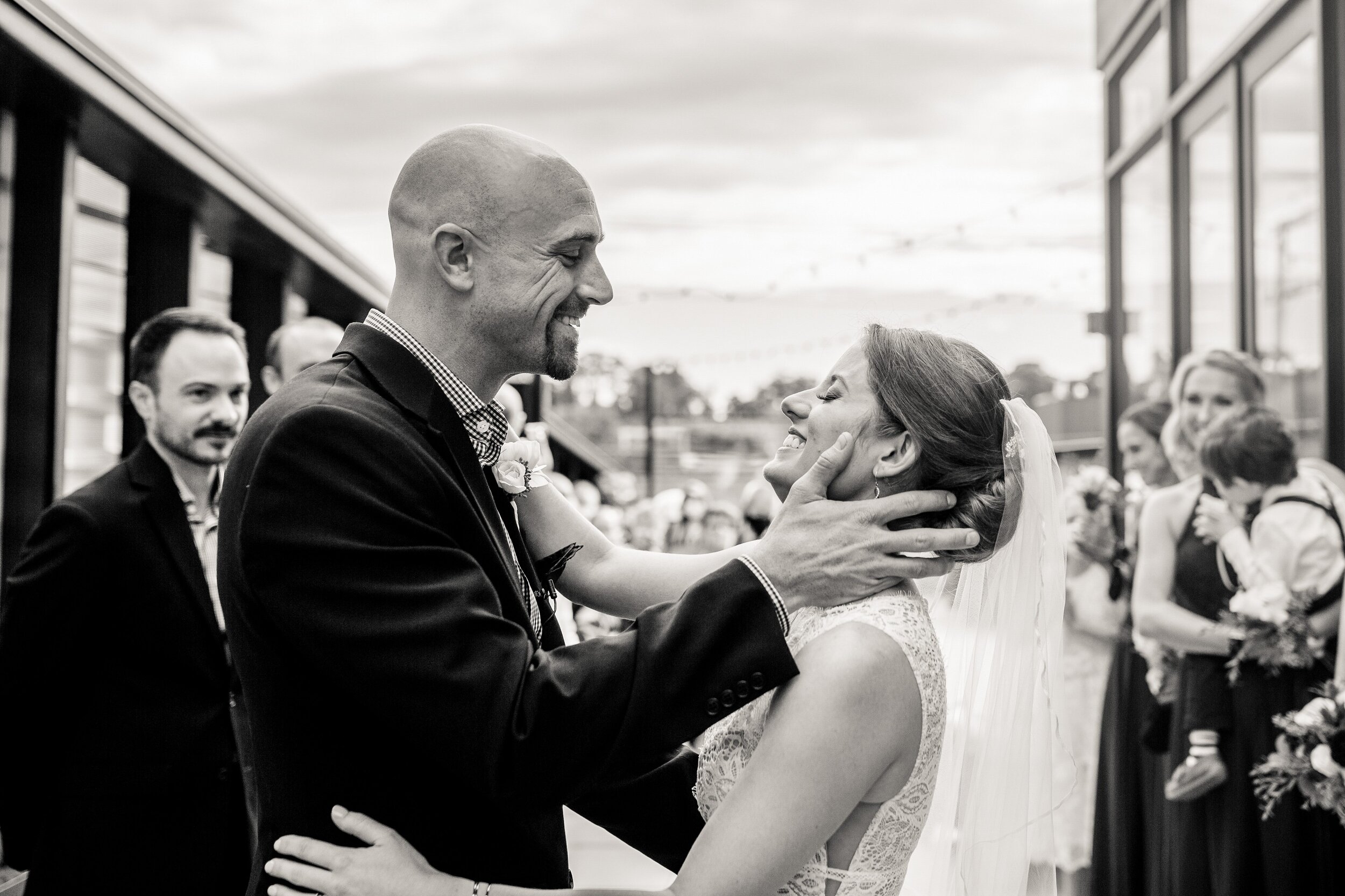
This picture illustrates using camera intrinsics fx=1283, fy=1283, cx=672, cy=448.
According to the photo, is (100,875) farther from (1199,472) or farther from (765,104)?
(765,104)

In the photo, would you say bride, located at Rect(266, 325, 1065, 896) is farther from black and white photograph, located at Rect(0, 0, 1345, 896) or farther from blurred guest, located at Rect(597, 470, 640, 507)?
blurred guest, located at Rect(597, 470, 640, 507)

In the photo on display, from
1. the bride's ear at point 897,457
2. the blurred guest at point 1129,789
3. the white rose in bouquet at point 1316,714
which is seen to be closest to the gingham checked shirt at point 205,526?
the bride's ear at point 897,457

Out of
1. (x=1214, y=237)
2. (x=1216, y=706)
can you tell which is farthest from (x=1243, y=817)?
(x=1214, y=237)

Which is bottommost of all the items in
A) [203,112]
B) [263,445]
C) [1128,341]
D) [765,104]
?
[263,445]

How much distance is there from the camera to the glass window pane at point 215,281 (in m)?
6.44

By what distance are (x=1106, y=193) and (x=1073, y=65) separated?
3.58 meters

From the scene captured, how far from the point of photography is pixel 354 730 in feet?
5.51

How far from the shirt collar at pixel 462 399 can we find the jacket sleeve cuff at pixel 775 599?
48 cm

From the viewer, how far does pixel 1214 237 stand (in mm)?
7848

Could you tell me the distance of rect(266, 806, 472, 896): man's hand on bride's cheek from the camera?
162cm

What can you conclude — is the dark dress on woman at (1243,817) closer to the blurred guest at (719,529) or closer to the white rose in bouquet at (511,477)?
the white rose in bouquet at (511,477)

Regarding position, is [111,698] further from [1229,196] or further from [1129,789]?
[1229,196]

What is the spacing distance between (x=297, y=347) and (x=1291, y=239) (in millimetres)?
4483

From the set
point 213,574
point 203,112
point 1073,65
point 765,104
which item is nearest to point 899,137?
point 765,104
